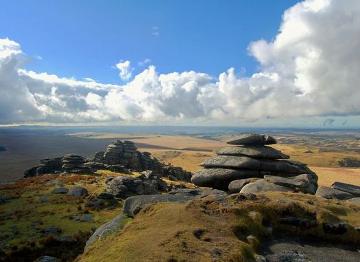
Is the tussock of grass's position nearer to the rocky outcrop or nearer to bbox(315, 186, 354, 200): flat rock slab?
bbox(315, 186, 354, 200): flat rock slab

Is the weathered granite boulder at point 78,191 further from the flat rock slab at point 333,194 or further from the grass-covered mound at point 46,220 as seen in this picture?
the flat rock slab at point 333,194

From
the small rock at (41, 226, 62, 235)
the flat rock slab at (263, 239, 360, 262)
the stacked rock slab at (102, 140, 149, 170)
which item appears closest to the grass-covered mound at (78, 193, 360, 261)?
the flat rock slab at (263, 239, 360, 262)

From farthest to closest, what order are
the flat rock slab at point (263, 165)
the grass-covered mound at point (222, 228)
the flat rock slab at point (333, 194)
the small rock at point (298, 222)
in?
the flat rock slab at point (263, 165)
the flat rock slab at point (333, 194)
the small rock at point (298, 222)
the grass-covered mound at point (222, 228)

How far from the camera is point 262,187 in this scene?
35.6 meters

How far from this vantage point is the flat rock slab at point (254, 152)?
43.6m

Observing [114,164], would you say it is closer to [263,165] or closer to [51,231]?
[51,231]

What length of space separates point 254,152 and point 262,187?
Answer: 8.69 meters

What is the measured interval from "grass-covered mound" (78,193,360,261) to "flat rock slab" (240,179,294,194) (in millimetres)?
9067

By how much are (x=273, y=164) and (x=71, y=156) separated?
186 feet

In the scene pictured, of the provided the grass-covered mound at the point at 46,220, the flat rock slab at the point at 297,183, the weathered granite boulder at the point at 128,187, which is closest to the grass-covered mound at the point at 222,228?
the flat rock slab at the point at 297,183

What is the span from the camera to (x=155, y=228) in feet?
60.4

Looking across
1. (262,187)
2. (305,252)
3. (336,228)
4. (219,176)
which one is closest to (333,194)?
(262,187)

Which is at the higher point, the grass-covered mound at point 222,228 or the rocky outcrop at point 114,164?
the grass-covered mound at point 222,228

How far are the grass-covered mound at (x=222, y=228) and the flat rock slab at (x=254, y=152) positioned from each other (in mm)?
18137
